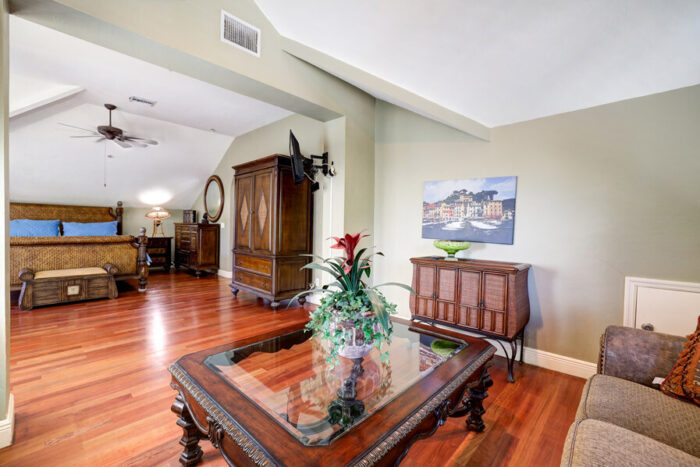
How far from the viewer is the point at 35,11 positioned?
64.6 inches

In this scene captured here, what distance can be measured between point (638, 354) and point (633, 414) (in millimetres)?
422

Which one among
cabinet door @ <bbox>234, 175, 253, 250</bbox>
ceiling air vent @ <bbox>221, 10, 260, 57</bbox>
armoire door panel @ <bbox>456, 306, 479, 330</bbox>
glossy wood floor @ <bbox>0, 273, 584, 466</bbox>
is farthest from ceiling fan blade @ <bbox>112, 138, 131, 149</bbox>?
armoire door panel @ <bbox>456, 306, 479, 330</bbox>

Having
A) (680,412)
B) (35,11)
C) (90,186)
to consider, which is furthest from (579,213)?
(90,186)

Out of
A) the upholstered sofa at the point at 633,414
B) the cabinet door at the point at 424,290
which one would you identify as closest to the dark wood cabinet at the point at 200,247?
the cabinet door at the point at 424,290

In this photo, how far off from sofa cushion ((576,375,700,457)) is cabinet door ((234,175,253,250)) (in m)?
3.93

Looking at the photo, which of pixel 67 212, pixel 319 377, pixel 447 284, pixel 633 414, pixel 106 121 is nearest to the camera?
pixel 633 414

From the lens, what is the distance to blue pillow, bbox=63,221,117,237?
5598 mm

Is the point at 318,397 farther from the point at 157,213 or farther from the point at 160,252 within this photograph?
the point at 157,213

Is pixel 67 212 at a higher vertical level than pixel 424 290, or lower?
higher

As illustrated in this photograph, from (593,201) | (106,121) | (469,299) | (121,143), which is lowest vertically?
(469,299)

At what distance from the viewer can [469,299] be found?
2.49 m

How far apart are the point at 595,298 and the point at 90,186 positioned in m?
7.88

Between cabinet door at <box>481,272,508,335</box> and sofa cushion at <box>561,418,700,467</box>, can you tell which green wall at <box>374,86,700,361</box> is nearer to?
cabinet door at <box>481,272,508,335</box>

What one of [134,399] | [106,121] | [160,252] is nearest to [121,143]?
[106,121]
